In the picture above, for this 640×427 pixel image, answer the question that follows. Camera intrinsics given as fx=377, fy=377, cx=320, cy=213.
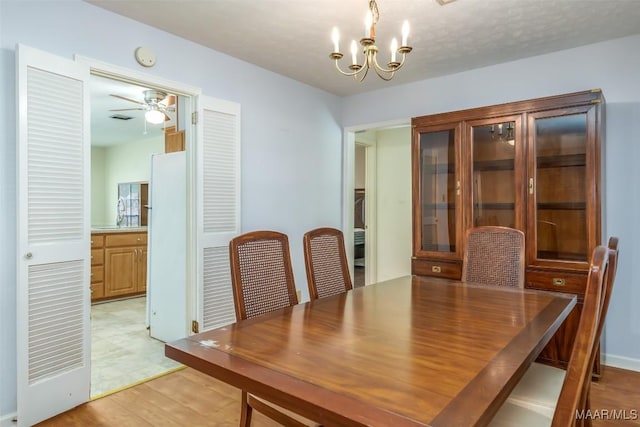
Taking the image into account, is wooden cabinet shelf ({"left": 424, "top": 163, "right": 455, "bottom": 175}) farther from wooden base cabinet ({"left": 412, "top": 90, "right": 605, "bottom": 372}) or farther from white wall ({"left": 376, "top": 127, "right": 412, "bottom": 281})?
white wall ({"left": 376, "top": 127, "right": 412, "bottom": 281})

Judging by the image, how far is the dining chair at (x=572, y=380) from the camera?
2.34ft

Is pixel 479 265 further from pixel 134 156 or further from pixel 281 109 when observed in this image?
pixel 134 156

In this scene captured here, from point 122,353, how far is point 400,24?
3.29m

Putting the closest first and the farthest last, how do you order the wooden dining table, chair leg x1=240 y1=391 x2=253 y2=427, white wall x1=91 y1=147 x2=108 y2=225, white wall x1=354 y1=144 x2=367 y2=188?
the wooden dining table < chair leg x1=240 y1=391 x2=253 y2=427 < white wall x1=354 y1=144 x2=367 y2=188 < white wall x1=91 y1=147 x2=108 y2=225

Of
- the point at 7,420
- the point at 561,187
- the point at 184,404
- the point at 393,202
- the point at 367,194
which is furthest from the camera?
the point at 367,194

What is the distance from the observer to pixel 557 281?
264cm

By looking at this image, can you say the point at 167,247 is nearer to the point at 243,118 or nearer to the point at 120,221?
the point at 243,118

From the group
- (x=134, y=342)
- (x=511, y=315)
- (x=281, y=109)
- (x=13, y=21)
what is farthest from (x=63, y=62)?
(x=511, y=315)

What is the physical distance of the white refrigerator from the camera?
10.3 feet

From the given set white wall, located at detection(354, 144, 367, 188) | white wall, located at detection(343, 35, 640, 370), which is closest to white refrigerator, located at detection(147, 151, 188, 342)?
white wall, located at detection(343, 35, 640, 370)

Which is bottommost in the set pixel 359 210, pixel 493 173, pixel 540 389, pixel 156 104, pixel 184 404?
pixel 184 404

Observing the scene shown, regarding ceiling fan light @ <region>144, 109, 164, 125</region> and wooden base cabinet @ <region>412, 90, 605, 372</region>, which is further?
ceiling fan light @ <region>144, 109, 164, 125</region>

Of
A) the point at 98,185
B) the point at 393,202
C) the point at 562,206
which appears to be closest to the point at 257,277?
the point at 562,206

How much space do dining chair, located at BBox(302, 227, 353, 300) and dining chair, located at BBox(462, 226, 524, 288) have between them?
82 centimetres
